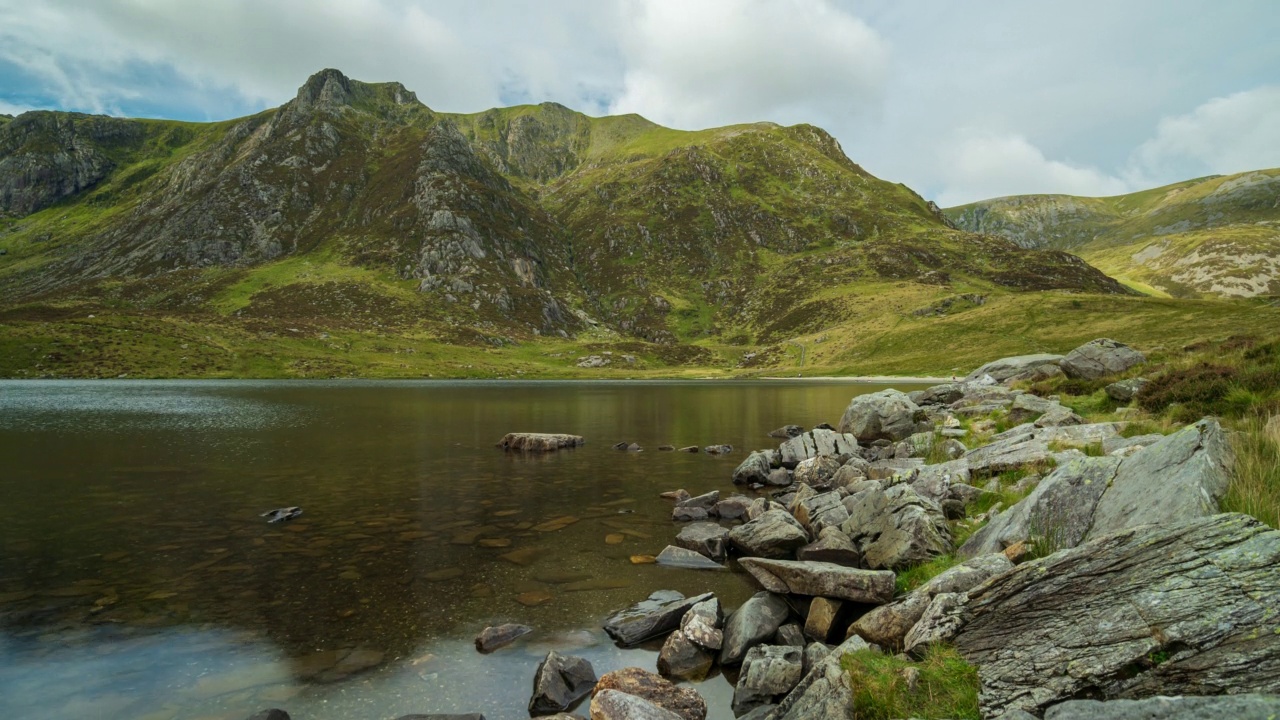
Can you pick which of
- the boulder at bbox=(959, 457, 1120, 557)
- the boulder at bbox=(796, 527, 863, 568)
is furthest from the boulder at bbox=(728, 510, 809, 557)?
the boulder at bbox=(959, 457, 1120, 557)

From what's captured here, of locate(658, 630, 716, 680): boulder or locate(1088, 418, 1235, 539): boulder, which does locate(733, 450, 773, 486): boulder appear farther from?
locate(1088, 418, 1235, 539): boulder

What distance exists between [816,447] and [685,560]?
20.0m

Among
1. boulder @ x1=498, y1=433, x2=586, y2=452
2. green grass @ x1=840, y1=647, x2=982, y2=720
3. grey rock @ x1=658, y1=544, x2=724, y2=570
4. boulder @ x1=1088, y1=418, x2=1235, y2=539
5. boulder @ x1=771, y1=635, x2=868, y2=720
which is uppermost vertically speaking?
boulder @ x1=1088, y1=418, x2=1235, y2=539

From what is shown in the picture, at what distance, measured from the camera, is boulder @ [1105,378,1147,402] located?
25.1m

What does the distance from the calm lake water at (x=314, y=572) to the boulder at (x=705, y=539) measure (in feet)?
3.68

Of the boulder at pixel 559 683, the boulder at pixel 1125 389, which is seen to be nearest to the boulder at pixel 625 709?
the boulder at pixel 559 683

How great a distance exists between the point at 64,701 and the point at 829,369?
196454 mm

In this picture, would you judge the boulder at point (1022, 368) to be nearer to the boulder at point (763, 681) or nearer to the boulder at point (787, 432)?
the boulder at point (787, 432)

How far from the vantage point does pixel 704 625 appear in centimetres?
1378

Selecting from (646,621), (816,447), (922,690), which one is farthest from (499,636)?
(816,447)

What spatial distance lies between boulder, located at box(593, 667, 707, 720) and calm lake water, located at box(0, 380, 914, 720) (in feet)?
1.74

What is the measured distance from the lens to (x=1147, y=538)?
7676mm

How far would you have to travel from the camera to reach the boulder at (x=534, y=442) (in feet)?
149

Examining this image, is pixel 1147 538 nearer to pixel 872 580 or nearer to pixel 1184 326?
pixel 872 580
